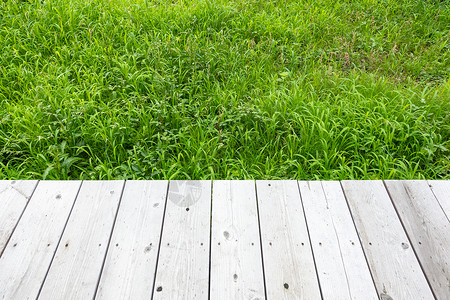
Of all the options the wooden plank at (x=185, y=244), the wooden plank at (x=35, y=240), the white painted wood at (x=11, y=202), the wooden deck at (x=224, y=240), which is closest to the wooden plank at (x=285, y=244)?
the wooden deck at (x=224, y=240)

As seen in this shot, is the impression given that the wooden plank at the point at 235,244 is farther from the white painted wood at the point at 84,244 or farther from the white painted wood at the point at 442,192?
the white painted wood at the point at 442,192

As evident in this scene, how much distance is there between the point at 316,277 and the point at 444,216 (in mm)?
852

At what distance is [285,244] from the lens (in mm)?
1607

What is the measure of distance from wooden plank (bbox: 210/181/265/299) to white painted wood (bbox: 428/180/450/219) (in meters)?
1.03

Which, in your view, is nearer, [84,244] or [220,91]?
[84,244]

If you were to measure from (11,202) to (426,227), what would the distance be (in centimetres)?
217

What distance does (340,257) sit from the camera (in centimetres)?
156

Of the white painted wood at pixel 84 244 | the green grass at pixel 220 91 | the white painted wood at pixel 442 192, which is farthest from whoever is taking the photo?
the green grass at pixel 220 91

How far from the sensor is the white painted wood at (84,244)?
4.65ft

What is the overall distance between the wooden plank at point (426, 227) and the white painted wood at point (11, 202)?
1.93 metres

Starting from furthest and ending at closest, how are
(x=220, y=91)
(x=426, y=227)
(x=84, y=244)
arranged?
(x=220, y=91), (x=426, y=227), (x=84, y=244)

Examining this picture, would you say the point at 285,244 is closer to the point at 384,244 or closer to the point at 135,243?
the point at 384,244

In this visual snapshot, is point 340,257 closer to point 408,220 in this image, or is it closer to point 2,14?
point 408,220

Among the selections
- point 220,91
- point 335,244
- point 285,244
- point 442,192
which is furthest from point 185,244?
point 220,91
